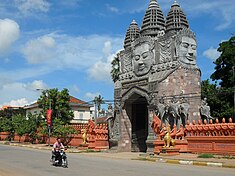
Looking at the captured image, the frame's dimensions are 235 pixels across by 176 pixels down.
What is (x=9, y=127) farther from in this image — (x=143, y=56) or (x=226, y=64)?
(x=226, y=64)

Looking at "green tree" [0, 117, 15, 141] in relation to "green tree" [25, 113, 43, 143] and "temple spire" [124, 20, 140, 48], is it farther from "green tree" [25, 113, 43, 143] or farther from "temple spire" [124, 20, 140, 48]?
"temple spire" [124, 20, 140, 48]

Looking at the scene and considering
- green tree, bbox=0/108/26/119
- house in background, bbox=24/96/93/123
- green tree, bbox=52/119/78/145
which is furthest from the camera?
green tree, bbox=0/108/26/119

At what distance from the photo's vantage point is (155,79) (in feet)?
75.0

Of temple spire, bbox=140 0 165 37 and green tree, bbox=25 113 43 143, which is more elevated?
temple spire, bbox=140 0 165 37

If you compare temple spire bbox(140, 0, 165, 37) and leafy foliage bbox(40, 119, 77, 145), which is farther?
Result: leafy foliage bbox(40, 119, 77, 145)

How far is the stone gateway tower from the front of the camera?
22.1 metres

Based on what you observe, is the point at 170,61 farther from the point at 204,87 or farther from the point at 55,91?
the point at 55,91

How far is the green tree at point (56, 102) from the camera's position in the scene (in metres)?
38.3

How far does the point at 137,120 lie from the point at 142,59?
5390mm

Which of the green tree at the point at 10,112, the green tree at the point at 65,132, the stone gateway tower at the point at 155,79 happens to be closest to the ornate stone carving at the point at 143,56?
the stone gateway tower at the point at 155,79

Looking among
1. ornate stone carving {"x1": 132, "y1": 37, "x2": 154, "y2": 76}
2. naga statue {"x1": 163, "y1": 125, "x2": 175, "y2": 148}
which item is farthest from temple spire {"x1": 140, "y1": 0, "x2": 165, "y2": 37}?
naga statue {"x1": 163, "y1": 125, "x2": 175, "y2": 148}

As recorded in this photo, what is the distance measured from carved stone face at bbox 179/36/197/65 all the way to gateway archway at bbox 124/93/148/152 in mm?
4924

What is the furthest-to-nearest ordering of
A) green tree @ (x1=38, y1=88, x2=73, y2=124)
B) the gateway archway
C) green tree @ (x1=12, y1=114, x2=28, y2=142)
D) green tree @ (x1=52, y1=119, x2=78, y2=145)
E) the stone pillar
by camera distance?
green tree @ (x1=12, y1=114, x2=28, y2=142) → green tree @ (x1=38, y1=88, x2=73, y2=124) → green tree @ (x1=52, y1=119, x2=78, y2=145) → the gateway archway → the stone pillar

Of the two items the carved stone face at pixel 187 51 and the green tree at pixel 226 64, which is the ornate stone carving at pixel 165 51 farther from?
the green tree at pixel 226 64
